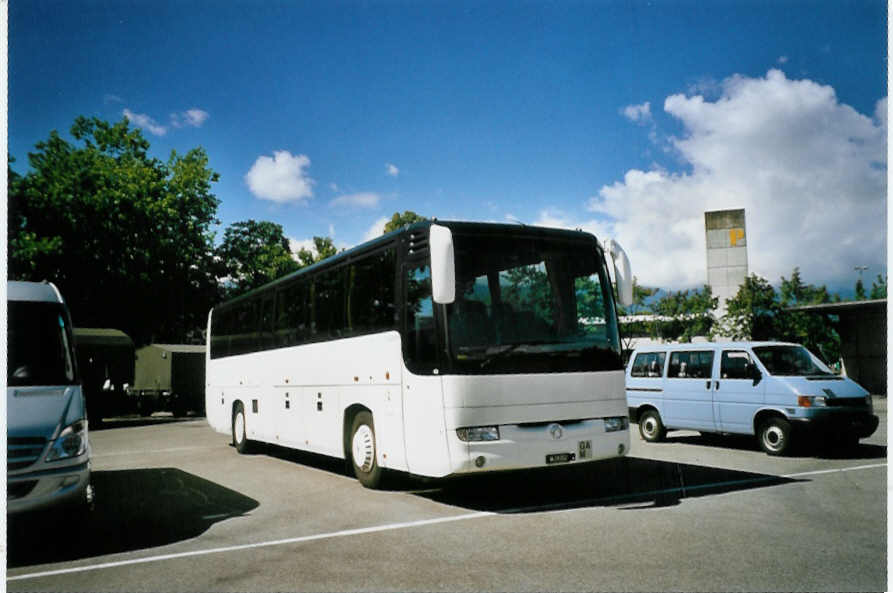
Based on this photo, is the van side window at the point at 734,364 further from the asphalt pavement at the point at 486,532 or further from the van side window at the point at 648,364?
the asphalt pavement at the point at 486,532

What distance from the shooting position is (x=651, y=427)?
45.7 ft

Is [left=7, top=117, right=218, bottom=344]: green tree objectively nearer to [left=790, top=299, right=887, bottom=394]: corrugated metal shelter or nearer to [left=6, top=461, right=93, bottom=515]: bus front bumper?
[left=6, top=461, right=93, bottom=515]: bus front bumper

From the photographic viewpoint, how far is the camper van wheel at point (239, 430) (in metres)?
14.1

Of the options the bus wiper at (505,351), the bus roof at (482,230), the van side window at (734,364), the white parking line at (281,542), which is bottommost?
the white parking line at (281,542)

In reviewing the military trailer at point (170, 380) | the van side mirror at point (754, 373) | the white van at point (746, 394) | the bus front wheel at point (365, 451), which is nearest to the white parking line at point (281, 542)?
the bus front wheel at point (365, 451)

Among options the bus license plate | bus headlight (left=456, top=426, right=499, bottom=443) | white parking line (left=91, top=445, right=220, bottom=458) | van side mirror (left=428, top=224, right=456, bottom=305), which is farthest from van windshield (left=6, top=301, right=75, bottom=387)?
white parking line (left=91, top=445, right=220, bottom=458)

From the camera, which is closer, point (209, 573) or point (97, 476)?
point (209, 573)

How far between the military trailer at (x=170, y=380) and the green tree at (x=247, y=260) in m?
4.91

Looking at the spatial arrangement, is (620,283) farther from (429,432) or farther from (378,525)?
(378,525)

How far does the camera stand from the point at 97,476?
11.2m

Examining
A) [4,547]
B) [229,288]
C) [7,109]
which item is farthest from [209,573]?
[229,288]

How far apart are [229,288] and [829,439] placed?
1294 inches

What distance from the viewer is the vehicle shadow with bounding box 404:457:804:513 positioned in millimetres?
7820

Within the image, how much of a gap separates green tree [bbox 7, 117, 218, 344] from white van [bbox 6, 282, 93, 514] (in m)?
17.2
